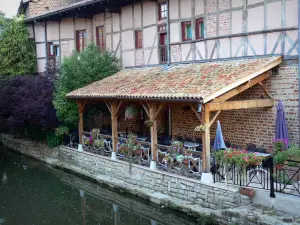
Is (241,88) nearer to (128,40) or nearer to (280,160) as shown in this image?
(280,160)

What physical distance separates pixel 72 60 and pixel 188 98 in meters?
8.29

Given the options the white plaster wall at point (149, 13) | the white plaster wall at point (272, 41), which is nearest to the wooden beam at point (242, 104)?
the white plaster wall at point (272, 41)

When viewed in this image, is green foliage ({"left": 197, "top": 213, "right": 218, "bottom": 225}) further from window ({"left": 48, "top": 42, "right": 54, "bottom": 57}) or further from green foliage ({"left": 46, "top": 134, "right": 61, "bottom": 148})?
window ({"left": 48, "top": 42, "right": 54, "bottom": 57})

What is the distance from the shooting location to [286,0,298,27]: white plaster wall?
11.2 meters

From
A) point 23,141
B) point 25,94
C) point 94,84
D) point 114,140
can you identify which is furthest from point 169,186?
point 23,141

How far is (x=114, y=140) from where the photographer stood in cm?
1468

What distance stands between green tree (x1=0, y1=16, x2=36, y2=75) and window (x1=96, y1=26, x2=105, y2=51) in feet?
17.7

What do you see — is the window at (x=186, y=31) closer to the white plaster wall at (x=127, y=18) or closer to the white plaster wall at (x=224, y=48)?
the white plaster wall at (x=224, y=48)

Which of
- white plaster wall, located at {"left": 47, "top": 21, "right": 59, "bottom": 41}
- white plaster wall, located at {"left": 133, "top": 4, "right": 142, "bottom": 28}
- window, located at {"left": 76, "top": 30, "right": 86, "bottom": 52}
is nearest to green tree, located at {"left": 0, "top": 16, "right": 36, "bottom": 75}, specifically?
white plaster wall, located at {"left": 47, "top": 21, "right": 59, "bottom": 41}

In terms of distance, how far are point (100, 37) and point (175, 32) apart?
18.1 ft

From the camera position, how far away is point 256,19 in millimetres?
12109

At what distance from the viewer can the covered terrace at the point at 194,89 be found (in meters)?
10.5

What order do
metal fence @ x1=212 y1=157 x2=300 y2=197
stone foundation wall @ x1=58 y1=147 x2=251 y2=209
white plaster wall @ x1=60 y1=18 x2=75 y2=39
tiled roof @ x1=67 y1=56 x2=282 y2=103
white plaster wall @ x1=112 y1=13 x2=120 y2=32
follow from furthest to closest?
white plaster wall @ x1=60 y1=18 x2=75 y2=39
white plaster wall @ x1=112 y1=13 x2=120 y2=32
tiled roof @ x1=67 y1=56 x2=282 y2=103
stone foundation wall @ x1=58 y1=147 x2=251 y2=209
metal fence @ x1=212 y1=157 x2=300 y2=197

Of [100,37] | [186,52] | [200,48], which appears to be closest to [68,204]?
[186,52]
